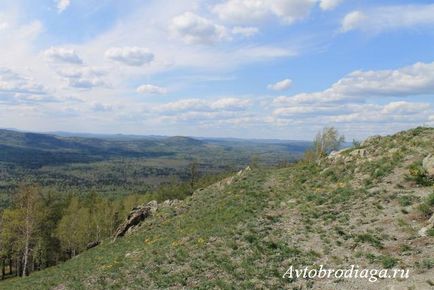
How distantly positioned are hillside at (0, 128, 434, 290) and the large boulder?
1.29 ft

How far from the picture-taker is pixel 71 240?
91688 mm

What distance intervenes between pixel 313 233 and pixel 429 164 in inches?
390

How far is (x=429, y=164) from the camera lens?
27.3 m

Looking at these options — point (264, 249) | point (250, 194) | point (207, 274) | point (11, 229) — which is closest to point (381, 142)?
point (250, 194)

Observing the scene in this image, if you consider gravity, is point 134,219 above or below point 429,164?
below

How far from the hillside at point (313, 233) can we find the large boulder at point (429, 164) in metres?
0.39

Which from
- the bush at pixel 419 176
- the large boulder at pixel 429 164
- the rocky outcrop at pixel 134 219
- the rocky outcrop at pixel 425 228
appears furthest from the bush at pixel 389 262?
the rocky outcrop at pixel 134 219

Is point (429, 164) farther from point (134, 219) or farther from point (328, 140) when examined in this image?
point (328, 140)

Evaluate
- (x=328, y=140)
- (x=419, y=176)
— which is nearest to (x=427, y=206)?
(x=419, y=176)

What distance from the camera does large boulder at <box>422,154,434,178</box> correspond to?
26.8m

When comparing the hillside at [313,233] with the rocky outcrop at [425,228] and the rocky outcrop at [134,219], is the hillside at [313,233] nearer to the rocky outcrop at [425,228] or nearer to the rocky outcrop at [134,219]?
the rocky outcrop at [425,228]

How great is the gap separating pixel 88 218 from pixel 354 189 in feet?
268

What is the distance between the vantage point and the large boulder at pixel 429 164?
88.1 ft

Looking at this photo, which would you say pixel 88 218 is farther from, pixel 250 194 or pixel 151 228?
pixel 250 194
